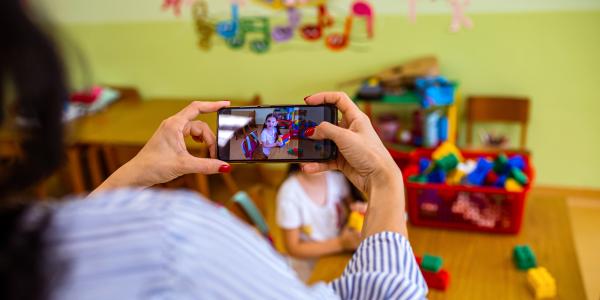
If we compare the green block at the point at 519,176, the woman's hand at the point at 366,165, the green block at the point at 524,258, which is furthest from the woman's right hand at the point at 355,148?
the green block at the point at 519,176

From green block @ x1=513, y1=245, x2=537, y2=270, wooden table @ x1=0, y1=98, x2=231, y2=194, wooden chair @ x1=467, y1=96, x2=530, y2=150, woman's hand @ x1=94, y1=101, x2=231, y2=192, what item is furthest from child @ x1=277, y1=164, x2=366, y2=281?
wooden chair @ x1=467, y1=96, x2=530, y2=150

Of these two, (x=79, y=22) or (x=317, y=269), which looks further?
(x=79, y=22)

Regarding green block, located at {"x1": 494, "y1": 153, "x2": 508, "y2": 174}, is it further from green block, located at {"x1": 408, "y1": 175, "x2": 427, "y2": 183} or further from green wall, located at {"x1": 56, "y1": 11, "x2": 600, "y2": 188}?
green wall, located at {"x1": 56, "y1": 11, "x2": 600, "y2": 188}

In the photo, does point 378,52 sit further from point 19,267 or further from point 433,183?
point 19,267

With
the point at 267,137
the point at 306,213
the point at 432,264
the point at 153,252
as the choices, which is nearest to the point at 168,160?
the point at 267,137

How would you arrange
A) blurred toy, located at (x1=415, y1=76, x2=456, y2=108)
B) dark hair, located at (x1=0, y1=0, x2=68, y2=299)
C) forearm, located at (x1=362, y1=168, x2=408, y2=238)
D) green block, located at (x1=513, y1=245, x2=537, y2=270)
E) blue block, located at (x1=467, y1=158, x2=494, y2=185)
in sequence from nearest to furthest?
dark hair, located at (x1=0, y1=0, x2=68, y2=299) → forearm, located at (x1=362, y1=168, x2=408, y2=238) → green block, located at (x1=513, y1=245, x2=537, y2=270) → blue block, located at (x1=467, y1=158, x2=494, y2=185) → blurred toy, located at (x1=415, y1=76, x2=456, y2=108)

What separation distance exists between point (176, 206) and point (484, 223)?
3.83ft

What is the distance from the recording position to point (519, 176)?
4.84ft

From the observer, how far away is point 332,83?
3.00 metres

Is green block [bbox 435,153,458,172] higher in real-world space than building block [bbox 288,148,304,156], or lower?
lower

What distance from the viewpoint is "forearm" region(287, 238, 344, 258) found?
→ 146 cm

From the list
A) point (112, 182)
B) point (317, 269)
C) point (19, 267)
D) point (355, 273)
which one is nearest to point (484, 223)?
point (317, 269)

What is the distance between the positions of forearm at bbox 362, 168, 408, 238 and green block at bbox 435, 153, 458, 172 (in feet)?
2.30

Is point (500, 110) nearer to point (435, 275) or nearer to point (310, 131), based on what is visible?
point (435, 275)
